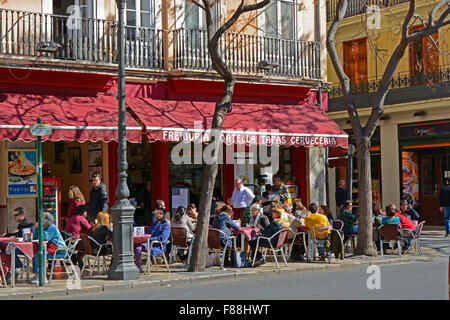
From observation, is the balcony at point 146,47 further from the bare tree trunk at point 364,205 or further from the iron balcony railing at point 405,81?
the bare tree trunk at point 364,205

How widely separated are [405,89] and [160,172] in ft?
39.0

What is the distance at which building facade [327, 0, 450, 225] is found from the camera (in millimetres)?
26797

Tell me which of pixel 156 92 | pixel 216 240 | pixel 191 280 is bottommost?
pixel 191 280

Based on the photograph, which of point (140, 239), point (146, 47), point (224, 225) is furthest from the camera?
point (146, 47)

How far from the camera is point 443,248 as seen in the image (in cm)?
1917

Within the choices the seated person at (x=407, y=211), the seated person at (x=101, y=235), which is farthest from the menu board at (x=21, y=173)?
the seated person at (x=407, y=211)

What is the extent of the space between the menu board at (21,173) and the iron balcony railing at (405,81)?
448 inches

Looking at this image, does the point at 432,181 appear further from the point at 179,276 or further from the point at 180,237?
the point at 179,276

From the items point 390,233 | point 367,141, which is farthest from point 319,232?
point 367,141

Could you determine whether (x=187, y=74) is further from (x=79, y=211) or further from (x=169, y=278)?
(x=169, y=278)

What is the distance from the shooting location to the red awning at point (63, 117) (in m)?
15.8

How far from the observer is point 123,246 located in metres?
13.3

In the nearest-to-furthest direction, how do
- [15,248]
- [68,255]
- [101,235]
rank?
[15,248]
[68,255]
[101,235]
